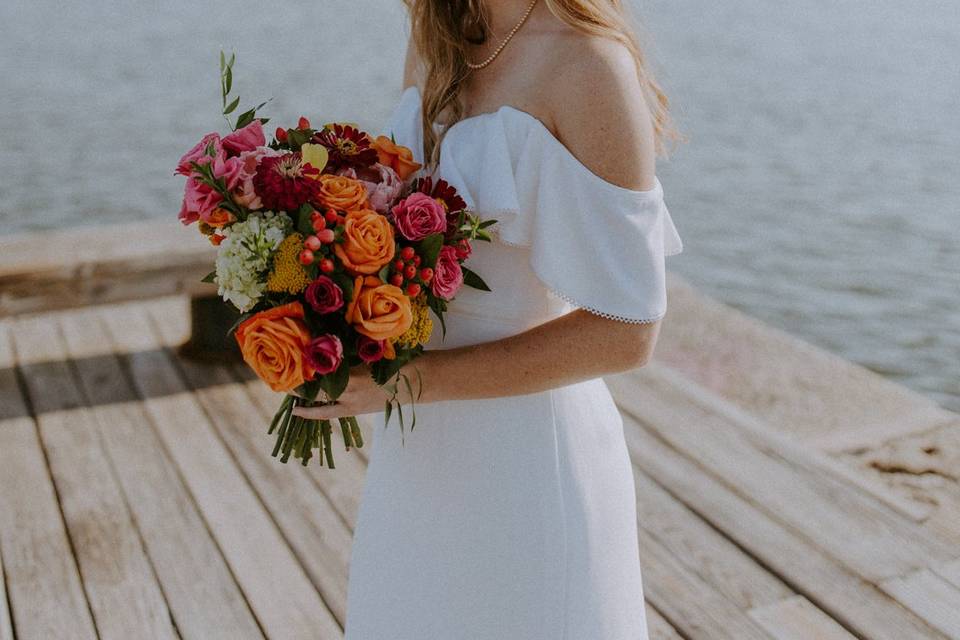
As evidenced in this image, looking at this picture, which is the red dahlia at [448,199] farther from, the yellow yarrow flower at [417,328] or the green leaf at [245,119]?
the green leaf at [245,119]

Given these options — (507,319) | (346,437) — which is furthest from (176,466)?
(507,319)

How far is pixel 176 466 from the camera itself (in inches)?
142

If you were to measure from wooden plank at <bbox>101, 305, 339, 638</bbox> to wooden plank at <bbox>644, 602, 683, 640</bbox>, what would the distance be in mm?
864

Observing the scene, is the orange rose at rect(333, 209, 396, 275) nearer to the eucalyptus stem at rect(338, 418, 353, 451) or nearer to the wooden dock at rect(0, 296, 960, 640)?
the eucalyptus stem at rect(338, 418, 353, 451)

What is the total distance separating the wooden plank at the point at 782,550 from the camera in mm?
2867

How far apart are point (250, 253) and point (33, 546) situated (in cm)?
202

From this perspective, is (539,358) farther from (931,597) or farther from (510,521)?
(931,597)

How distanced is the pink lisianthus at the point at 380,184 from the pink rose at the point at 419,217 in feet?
0.24

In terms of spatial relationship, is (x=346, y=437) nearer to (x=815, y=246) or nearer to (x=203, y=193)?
(x=203, y=193)

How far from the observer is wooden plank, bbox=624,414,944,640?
9.41 feet

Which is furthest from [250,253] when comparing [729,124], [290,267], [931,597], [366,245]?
[729,124]

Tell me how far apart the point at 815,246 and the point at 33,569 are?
6560 millimetres

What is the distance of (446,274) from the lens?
162 centimetres

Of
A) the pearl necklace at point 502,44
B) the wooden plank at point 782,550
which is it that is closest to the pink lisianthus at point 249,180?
the pearl necklace at point 502,44
